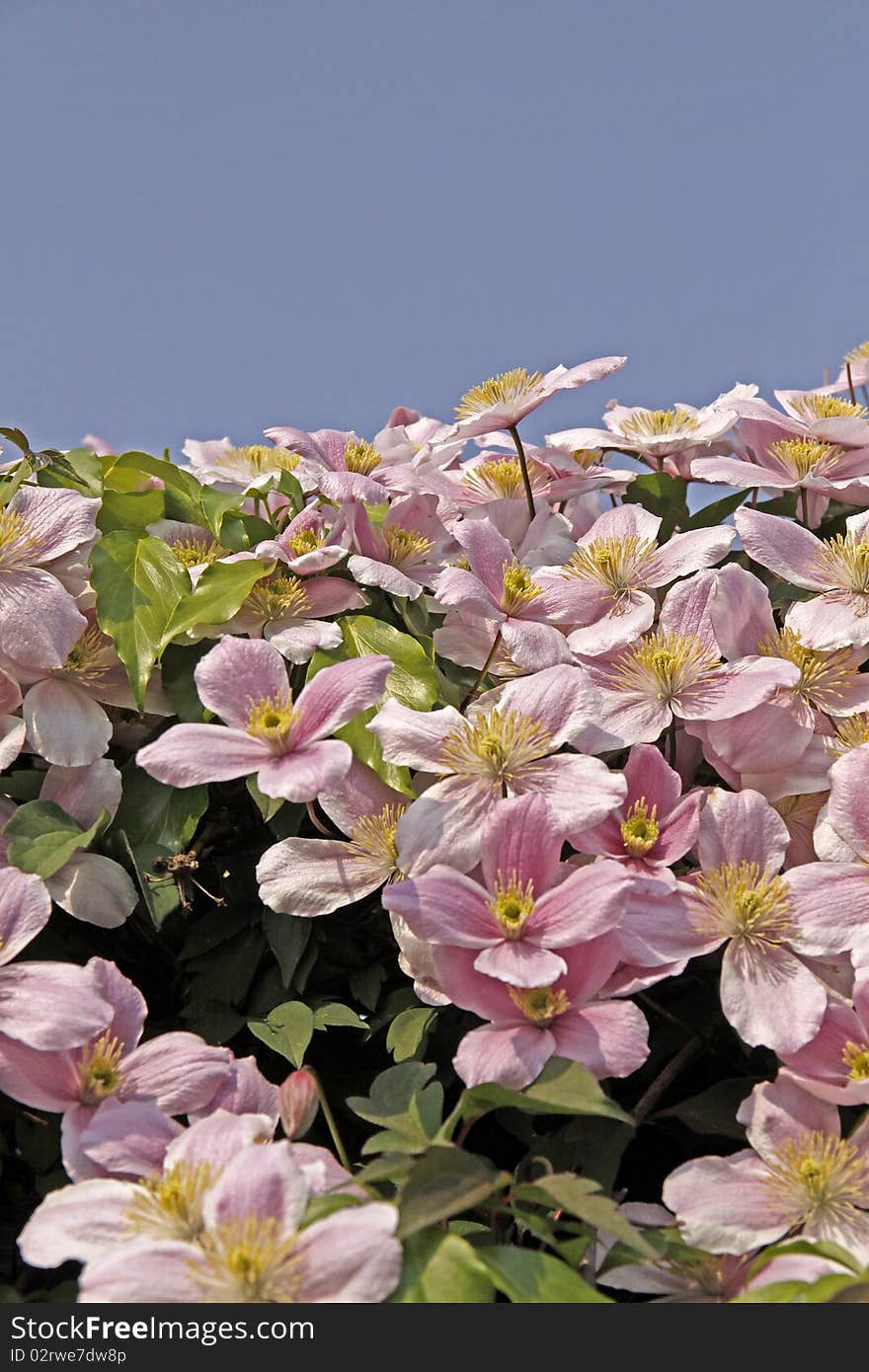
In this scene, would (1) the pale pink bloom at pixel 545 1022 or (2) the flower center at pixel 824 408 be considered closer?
(1) the pale pink bloom at pixel 545 1022

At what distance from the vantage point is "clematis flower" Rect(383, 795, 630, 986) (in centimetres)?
88

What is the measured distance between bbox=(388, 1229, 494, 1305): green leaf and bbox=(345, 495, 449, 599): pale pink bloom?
580 mm

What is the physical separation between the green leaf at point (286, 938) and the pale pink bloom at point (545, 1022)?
14cm

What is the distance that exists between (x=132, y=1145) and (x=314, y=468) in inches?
28.5

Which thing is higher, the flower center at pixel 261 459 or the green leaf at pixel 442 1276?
the flower center at pixel 261 459

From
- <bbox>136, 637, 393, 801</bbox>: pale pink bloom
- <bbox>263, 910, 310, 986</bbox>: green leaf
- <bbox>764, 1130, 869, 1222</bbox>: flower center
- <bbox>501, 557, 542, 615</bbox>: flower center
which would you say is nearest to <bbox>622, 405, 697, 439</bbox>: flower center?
<bbox>501, 557, 542, 615</bbox>: flower center

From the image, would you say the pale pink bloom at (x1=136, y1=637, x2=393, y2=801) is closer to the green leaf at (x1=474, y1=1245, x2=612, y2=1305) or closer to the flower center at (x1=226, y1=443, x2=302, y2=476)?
the green leaf at (x1=474, y1=1245, x2=612, y2=1305)

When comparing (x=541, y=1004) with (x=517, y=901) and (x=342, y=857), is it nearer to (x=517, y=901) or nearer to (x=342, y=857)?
(x=517, y=901)

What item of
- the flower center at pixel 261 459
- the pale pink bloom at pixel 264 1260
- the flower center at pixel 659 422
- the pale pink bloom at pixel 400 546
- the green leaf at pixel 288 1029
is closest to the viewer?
the pale pink bloom at pixel 264 1260

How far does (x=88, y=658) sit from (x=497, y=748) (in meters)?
0.37

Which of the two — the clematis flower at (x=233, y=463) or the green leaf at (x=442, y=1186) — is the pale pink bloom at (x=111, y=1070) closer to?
the green leaf at (x=442, y=1186)

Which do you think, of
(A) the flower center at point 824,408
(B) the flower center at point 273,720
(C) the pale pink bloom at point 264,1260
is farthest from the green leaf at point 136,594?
(A) the flower center at point 824,408

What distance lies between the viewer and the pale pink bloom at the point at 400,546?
1.15m

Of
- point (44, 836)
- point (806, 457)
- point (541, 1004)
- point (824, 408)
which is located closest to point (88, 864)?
point (44, 836)
